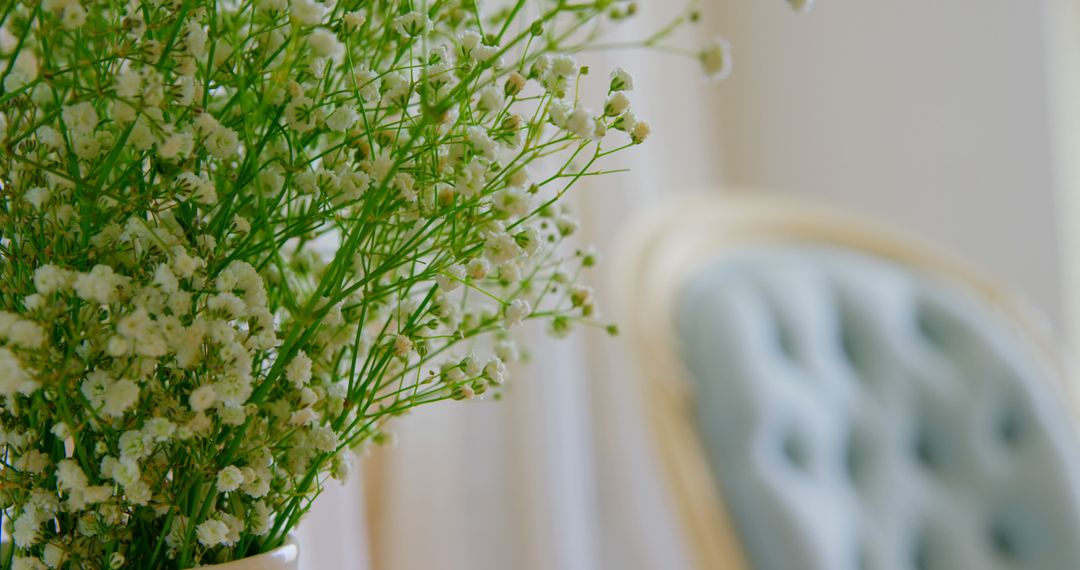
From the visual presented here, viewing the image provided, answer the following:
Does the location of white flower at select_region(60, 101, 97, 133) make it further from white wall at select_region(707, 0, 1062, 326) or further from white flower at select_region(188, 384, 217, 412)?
white wall at select_region(707, 0, 1062, 326)

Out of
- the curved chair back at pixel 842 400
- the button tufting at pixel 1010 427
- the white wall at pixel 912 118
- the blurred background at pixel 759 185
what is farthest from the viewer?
the white wall at pixel 912 118

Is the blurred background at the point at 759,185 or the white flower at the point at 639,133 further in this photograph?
the blurred background at the point at 759,185

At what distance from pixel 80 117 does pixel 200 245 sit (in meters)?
0.06

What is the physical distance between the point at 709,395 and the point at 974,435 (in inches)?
10.8

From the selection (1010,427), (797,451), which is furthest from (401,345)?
(1010,427)

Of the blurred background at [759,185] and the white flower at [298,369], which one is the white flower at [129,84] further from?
the blurred background at [759,185]

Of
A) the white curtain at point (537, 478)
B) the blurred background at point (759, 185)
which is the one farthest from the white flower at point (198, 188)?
the blurred background at point (759, 185)

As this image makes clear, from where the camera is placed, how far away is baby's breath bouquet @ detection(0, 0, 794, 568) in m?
0.35

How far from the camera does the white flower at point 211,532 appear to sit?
36cm

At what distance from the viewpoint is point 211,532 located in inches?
14.2

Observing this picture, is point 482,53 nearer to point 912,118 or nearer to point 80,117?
point 80,117

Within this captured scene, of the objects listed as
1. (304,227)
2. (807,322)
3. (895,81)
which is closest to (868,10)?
(895,81)

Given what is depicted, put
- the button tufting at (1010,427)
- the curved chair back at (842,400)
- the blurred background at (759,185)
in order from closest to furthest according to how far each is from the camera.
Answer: the curved chair back at (842,400) < the button tufting at (1010,427) < the blurred background at (759,185)

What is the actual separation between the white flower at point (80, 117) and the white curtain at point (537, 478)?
47cm
